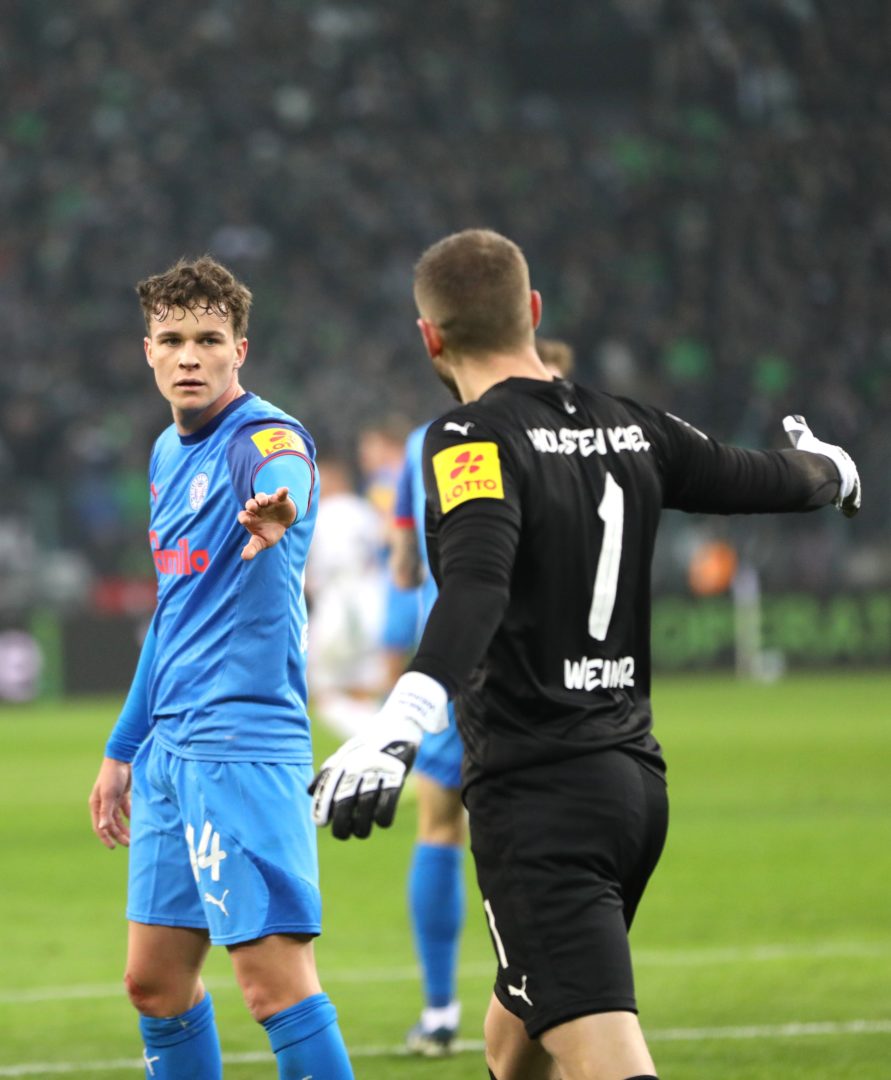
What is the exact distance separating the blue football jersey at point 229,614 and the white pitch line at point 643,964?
10.1 ft

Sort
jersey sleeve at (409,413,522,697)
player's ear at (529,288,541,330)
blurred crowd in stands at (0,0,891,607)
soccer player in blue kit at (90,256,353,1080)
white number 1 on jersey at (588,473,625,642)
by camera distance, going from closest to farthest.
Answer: jersey sleeve at (409,413,522,697) → white number 1 on jersey at (588,473,625,642) → player's ear at (529,288,541,330) → soccer player in blue kit at (90,256,353,1080) → blurred crowd in stands at (0,0,891,607)

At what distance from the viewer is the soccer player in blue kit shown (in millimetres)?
3729

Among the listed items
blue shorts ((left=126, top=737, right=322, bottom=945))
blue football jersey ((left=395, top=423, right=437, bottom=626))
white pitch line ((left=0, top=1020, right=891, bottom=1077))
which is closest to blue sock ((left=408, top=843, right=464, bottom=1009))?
white pitch line ((left=0, top=1020, right=891, bottom=1077))

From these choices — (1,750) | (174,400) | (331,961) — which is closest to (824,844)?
(331,961)

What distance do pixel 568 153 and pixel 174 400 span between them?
2537cm

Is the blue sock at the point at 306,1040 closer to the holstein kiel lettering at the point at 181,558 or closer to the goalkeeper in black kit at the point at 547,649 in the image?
the goalkeeper in black kit at the point at 547,649

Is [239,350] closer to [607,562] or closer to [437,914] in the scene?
[607,562]

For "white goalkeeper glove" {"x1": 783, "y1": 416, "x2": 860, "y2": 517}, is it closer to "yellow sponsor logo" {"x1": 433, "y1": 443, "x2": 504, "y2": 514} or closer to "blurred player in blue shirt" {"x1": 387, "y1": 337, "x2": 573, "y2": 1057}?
"yellow sponsor logo" {"x1": 433, "y1": 443, "x2": 504, "y2": 514}

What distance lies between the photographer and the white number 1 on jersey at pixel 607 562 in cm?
320

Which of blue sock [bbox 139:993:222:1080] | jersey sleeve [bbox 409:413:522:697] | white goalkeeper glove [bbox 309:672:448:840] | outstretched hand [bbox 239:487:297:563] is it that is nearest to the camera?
white goalkeeper glove [bbox 309:672:448:840]

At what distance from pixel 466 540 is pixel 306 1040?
1.25 metres

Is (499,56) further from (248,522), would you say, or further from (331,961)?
(248,522)

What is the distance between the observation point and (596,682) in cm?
322

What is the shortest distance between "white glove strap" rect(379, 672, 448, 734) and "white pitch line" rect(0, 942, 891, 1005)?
4145 millimetres
